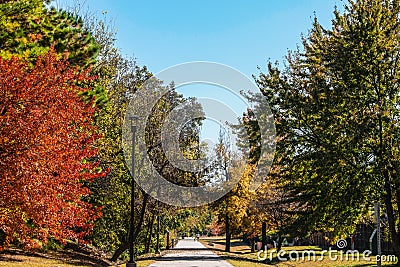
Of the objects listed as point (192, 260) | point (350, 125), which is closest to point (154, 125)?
point (192, 260)

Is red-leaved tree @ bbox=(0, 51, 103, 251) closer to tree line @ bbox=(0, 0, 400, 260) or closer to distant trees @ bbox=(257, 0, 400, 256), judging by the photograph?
tree line @ bbox=(0, 0, 400, 260)

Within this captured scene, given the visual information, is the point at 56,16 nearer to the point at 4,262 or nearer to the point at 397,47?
the point at 4,262

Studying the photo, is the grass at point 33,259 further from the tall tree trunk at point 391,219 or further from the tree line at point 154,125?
the tall tree trunk at point 391,219

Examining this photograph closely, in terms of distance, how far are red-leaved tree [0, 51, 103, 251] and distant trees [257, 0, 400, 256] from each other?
1077 cm

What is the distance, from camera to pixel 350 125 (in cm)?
2111

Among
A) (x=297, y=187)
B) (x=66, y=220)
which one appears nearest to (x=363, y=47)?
(x=297, y=187)

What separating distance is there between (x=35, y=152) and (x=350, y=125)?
42.0ft

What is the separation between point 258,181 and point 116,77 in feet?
43.0

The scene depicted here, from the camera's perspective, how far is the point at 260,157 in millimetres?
24359

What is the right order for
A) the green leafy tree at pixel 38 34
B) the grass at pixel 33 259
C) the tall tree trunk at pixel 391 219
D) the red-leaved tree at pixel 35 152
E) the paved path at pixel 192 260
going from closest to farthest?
1. the red-leaved tree at pixel 35 152
2. the green leafy tree at pixel 38 34
3. the grass at pixel 33 259
4. the tall tree trunk at pixel 391 219
5. the paved path at pixel 192 260

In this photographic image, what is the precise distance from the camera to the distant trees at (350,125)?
2091 centimetres

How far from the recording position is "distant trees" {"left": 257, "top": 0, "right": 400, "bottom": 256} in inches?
823

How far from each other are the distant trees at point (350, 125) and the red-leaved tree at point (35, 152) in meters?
10.8

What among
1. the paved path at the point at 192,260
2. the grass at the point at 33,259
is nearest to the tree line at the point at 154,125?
the grass at the point at 33,259
